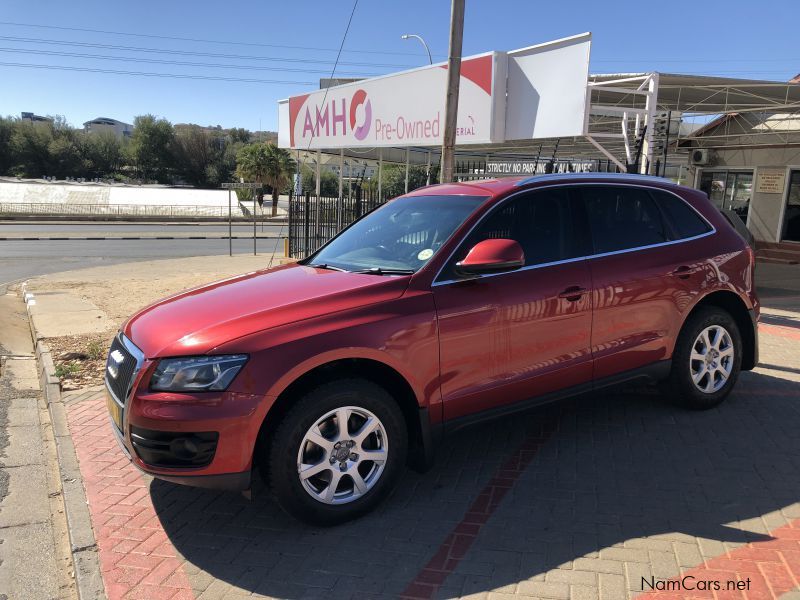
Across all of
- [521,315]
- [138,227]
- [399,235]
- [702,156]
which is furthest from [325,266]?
[138,227]

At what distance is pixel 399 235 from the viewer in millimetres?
4047

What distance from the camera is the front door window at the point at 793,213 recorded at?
1606cm

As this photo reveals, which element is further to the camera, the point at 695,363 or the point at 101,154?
the point at 101,154

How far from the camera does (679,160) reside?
2453cm

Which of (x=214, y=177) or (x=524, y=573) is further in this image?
(x=214, y=177)

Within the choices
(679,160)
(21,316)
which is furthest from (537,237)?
(679,160)

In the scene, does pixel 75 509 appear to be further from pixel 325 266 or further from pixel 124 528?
pixel 325 266

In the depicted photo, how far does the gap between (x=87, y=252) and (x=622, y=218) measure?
21.2 metres

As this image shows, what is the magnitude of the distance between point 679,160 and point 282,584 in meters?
25.8

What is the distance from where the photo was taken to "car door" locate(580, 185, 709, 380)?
401 centimetres

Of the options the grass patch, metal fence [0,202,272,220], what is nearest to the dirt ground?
the grass patch

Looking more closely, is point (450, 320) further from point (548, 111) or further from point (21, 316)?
point (21, 316)

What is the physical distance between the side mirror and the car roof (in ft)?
1.92

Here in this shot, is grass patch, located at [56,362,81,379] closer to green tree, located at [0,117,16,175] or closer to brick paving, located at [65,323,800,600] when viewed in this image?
brick paving, located at [65,323,800,600]
